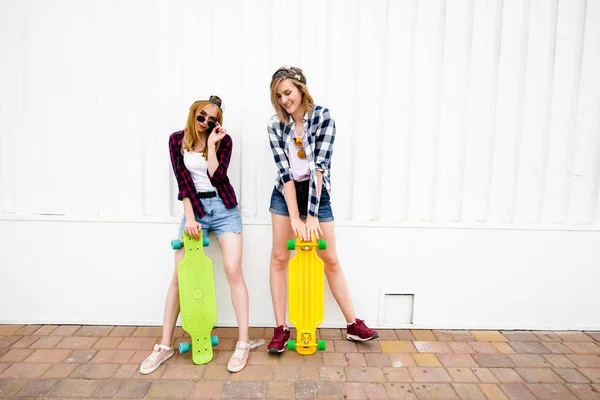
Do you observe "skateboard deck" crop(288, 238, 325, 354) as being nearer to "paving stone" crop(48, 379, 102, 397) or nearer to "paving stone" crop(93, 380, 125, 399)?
"paving stone" crop(93, 380, 125, 399)

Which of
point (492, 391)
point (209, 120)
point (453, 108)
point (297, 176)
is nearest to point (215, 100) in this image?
point (209, 120)

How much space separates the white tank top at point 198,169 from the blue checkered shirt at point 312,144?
0.48 metres

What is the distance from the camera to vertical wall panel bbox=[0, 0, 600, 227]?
2.87 meters

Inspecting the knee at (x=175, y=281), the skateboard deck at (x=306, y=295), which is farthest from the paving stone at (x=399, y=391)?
the knee at (x=175, y=281)

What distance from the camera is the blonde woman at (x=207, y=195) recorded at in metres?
2.57

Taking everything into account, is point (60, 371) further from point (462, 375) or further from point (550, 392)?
point (550, 392)

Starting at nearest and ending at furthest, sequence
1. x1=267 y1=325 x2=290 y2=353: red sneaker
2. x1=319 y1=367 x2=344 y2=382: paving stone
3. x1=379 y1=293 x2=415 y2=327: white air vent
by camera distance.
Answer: x1=319 y1=367 x2=344 y2=382: paving stone < x1=267 y1=325 x2=290 y2=353: red sneaker < x1=379 y1=293 x2=415 y2=327: white air vent

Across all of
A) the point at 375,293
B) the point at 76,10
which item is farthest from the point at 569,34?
the point at 76,10

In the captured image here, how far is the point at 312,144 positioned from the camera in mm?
2584

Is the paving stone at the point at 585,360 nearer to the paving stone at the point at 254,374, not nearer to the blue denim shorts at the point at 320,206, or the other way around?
the blue denim shorts at the point at 320,206

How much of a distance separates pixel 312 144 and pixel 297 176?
239mm

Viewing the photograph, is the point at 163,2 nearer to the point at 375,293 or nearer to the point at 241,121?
the point at 241,121

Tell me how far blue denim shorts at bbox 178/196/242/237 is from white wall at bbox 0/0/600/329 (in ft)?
0.88

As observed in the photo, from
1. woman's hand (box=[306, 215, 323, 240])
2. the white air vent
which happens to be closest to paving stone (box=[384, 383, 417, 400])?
the white air vent
